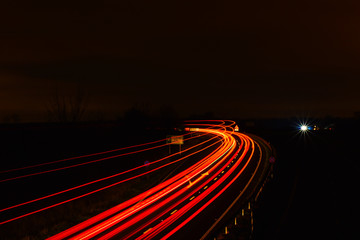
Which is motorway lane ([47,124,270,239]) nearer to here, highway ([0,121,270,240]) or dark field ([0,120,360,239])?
highway ([0,121,270,240])

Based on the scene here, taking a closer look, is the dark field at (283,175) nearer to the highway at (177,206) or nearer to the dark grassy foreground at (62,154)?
the dark grassy foreground at (62,154)

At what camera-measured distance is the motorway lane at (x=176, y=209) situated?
41.0 feet

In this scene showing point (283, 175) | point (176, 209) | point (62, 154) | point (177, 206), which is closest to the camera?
point (176, 209)

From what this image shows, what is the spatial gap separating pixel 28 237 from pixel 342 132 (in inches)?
2023

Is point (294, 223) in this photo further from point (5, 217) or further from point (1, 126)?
point (1, 126)

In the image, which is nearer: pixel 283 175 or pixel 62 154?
pixel 283 175

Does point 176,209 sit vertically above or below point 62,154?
below

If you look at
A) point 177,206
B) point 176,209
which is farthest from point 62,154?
point 176,209

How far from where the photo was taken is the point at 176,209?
1602cm

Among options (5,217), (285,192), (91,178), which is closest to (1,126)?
(91,178)

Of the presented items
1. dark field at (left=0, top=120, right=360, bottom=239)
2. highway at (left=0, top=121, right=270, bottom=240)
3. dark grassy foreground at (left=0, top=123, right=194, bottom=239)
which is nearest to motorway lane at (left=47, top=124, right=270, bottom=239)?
highway at (left=0, top=121, right=270, bottom=240)

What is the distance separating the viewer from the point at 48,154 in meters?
27.4

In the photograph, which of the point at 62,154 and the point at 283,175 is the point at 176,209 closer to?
the point at 283,175

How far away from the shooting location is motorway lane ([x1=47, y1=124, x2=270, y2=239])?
12.5 m
